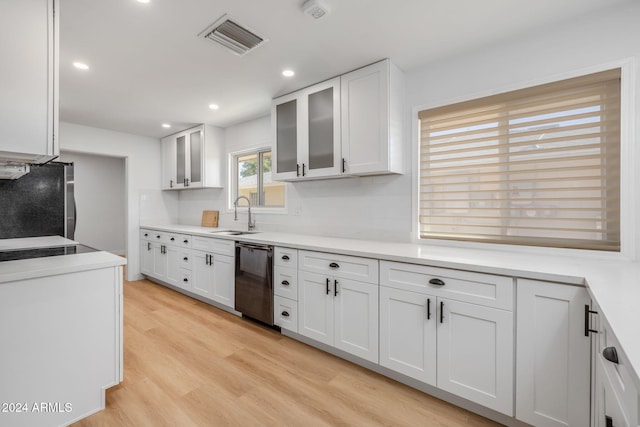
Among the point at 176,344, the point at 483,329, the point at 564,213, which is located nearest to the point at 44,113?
the point at 176,344

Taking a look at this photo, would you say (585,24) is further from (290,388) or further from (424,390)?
(290,388)

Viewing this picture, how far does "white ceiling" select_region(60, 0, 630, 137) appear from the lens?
1.76 metres

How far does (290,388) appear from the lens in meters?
1.98

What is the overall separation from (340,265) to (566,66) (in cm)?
199

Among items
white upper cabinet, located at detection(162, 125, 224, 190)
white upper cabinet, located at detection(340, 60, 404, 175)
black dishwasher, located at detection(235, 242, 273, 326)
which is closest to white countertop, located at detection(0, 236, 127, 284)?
black dishwasher, located at detection(235, 242, 273, 326)

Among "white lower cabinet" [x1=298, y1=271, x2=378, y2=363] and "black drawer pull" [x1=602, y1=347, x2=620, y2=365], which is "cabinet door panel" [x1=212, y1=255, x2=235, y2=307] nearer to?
"white lower cabinet" [x1=298, y1=271, x2=378, y2=363]

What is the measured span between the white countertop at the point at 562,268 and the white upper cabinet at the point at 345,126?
71 cm

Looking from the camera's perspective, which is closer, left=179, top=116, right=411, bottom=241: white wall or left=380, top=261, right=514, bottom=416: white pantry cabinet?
left=380, top=261, right=514, bottom=416: white pantry cabinet

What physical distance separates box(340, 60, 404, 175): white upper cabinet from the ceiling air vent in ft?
2.76

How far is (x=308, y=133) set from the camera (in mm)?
2850

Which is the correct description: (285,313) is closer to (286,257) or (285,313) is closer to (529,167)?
(286,257)

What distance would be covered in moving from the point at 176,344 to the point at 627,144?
3.50 m

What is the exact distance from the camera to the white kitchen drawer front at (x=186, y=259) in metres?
3.75

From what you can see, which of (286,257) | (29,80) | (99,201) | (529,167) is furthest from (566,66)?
(99,201)
